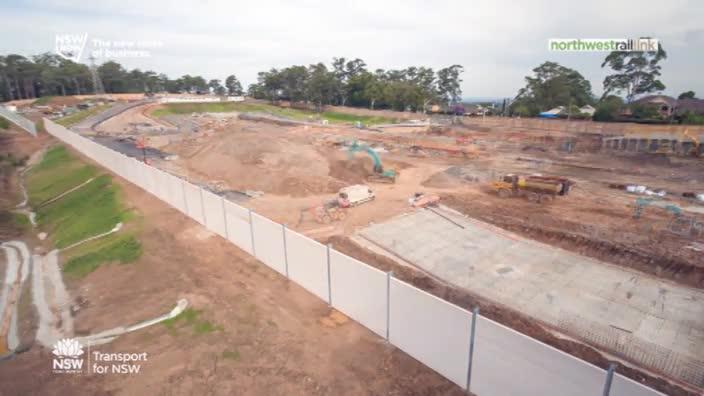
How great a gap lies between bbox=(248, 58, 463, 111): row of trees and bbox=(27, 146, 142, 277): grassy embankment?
Result: 2891 inches

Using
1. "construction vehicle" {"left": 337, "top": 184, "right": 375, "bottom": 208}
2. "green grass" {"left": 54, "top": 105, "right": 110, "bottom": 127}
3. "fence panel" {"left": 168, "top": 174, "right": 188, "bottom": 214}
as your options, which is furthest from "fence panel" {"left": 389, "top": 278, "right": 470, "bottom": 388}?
"green grass" {"left": 54, "top": 105, "right": 110, "bottom": 127}

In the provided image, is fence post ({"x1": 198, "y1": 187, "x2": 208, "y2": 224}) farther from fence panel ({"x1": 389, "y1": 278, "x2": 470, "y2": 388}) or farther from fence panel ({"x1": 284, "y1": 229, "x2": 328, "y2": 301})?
fence panel ({"x1": 389, "y1": 278, "x2": 470, "y2": 388})

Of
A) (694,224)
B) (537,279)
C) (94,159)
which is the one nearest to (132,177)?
(94,159)

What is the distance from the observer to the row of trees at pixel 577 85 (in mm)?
79312

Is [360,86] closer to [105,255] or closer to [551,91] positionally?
[551,91]

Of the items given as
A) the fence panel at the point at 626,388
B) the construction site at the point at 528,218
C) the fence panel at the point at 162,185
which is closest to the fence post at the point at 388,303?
the construction site at the point at 528,218

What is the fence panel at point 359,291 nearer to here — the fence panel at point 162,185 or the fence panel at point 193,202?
the fence panel at point 193,202

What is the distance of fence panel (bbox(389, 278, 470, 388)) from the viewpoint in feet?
29.9

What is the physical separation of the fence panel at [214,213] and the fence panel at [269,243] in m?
3.42

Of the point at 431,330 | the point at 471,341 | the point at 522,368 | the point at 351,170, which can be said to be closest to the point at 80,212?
the point at 351,170

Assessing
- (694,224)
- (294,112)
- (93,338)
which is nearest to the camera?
(93,338)

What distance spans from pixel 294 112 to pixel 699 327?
103m

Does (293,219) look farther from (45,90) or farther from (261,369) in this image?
(45,90)

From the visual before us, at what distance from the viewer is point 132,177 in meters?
31.6
